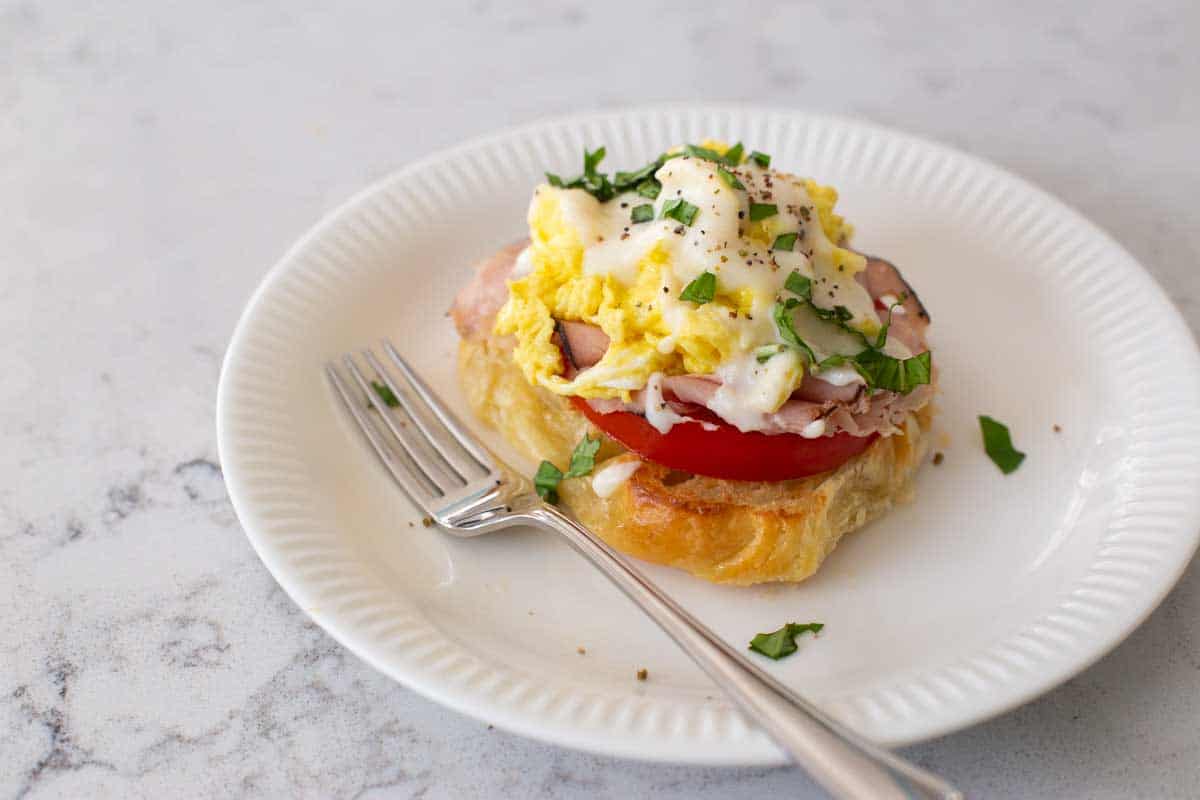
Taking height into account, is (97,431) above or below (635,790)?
below

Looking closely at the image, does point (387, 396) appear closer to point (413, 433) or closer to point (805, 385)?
point (413, 433)

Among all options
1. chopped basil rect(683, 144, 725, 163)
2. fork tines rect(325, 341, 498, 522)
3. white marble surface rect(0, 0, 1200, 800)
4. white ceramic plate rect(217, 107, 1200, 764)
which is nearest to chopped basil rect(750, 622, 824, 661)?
white ceramic plate rect(217, 107, 1200, 764)

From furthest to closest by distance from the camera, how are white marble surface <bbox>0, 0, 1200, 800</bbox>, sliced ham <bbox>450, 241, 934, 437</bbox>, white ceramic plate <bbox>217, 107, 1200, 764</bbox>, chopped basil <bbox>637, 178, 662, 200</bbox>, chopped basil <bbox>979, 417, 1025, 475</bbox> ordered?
chopped basil <bbox>979, 417, 1025, 475</bbox> < chopped basil <bbox>637, 178, 662, 200</bbox> < sliced ham <bbox>450, 241, 934, 437</bbox> < white marble surface <bbox>0, 0, 1200, 800</bbox> < white ceramic plate <bbox>217, 107, 1200, 764</bbox>

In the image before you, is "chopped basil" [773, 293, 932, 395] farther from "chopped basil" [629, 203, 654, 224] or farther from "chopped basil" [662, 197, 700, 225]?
"chopped basil" [629, 203, 654, 224]

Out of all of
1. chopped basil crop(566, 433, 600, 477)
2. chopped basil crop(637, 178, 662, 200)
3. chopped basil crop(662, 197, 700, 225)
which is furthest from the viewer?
chopped basil crop(637, 178, 662, 200)

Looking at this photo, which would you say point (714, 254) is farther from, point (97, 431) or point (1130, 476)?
point (97, 431)

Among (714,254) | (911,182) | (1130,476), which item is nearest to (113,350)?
(714,254)
